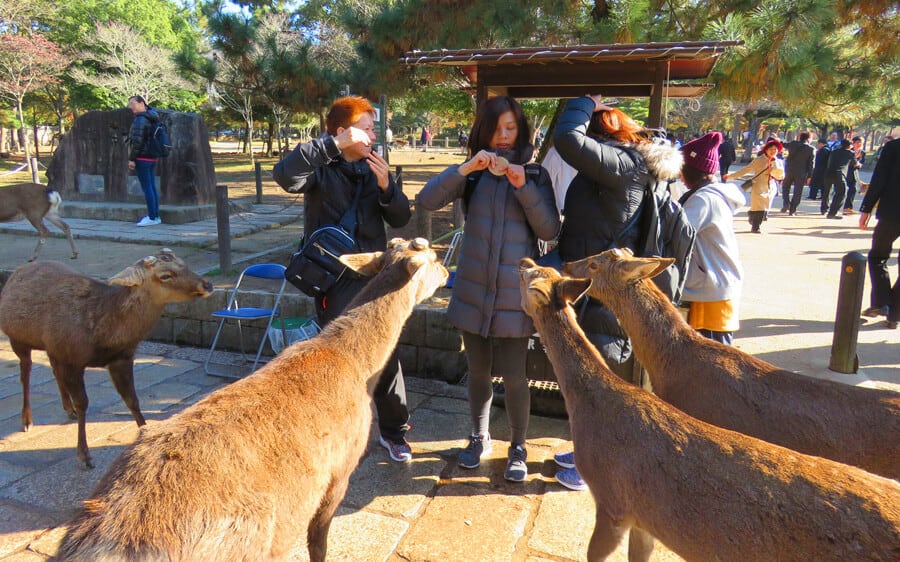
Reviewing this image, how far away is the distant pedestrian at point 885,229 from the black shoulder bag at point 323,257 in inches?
259

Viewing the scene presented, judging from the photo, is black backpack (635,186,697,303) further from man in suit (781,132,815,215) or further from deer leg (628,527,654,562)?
man in suit (781,132,815,215)

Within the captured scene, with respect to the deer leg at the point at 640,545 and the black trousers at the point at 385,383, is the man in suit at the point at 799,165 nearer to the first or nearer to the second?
the black trousers at the point at 385,383

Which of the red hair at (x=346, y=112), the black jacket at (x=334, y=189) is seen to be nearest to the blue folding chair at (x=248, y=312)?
the black jacket at (x=334, y=189)

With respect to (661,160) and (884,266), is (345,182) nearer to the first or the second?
(661,160)

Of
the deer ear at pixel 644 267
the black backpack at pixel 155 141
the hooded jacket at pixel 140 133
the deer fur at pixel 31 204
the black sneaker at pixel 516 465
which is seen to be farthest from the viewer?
the black backpack at pixel 155 141

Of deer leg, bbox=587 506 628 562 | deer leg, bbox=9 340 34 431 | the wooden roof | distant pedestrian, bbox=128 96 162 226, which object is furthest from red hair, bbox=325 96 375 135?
distant pedestrian, bbox=128 96 162 226

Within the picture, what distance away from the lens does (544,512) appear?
3344 mm

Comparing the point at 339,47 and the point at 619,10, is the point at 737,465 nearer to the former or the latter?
the point at 619,10

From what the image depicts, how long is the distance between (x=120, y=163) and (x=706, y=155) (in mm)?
12655

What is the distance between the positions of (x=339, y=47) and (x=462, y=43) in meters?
9.67

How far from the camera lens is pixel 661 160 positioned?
10.2 feet

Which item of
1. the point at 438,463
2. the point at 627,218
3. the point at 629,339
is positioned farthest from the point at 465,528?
the point at 627,218

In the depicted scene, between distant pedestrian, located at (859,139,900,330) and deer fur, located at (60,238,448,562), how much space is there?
6768 mm

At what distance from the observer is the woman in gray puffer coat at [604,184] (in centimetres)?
306
